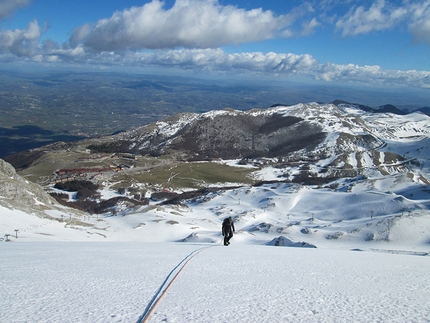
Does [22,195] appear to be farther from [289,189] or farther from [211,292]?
[289,189]

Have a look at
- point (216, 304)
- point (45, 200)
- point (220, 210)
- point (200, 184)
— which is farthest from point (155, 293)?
point (200, 184)

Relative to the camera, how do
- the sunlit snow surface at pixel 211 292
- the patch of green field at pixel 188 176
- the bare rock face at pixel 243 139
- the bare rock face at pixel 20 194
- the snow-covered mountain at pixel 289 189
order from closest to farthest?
1. the sunlit snow surface at pixel 211 292
2. the snow-covered mountain at pixel 289 189
3. the bare rock face at pixel 20 194
4. the patch of green field at pixel 188 176
5. the bare rock face at pixel 243 139

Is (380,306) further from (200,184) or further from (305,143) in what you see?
(305,143)

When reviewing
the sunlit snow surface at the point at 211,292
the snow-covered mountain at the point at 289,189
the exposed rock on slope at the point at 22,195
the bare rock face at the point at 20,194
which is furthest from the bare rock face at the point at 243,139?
the sunlit snow surface at the point at 211,292

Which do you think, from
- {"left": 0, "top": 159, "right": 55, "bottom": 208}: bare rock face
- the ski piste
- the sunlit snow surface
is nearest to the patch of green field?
{"left": 0, "top": 159, "right": 55, "bottom": 208}: bare rock face

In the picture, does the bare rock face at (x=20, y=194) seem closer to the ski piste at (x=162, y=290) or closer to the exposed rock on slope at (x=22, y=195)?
the exposed rock on slope at (x=22, y=195)

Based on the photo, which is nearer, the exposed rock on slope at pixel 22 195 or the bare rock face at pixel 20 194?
the exposed rock on slope at pixel 22 195

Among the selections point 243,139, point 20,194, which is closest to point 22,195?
point 20,194
